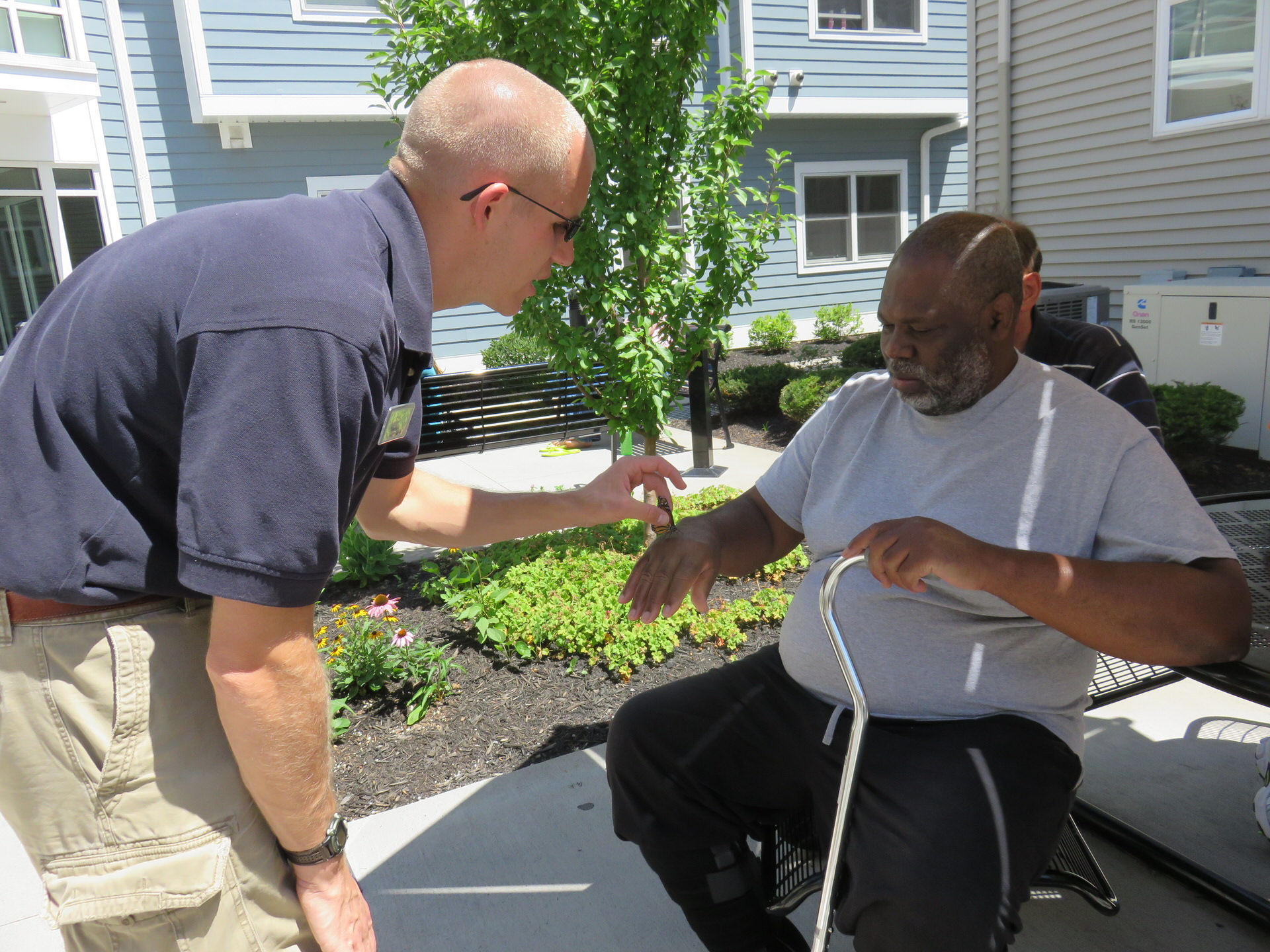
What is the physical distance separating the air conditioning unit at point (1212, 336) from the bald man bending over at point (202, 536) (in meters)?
6.72

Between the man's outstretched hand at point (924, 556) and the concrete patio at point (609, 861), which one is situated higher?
the man's outstretched hand at point (924, 556)

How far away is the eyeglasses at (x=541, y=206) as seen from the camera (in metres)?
1.51

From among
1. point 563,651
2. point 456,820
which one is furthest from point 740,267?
point 456,820

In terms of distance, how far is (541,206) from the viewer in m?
1.59

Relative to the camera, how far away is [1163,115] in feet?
26.6

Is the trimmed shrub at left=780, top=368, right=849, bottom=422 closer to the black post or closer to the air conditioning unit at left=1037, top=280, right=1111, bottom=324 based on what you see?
the black post

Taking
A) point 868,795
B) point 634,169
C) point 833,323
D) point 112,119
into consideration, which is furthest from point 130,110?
point 868,795

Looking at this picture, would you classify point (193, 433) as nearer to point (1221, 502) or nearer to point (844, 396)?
point (844, 396)

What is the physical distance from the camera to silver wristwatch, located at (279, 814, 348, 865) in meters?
1.39

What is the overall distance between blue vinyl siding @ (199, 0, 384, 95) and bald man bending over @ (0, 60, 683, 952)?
990 cm

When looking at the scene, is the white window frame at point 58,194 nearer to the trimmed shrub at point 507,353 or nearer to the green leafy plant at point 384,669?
the trimmed shrub at point 507,353

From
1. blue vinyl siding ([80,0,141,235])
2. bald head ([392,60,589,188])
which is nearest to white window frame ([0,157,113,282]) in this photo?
blue vinyl siding ([80,0,141,235])

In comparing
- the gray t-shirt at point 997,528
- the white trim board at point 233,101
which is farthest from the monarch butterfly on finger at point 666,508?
the white trim board at point 233,101

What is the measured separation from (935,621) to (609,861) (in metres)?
1.26
